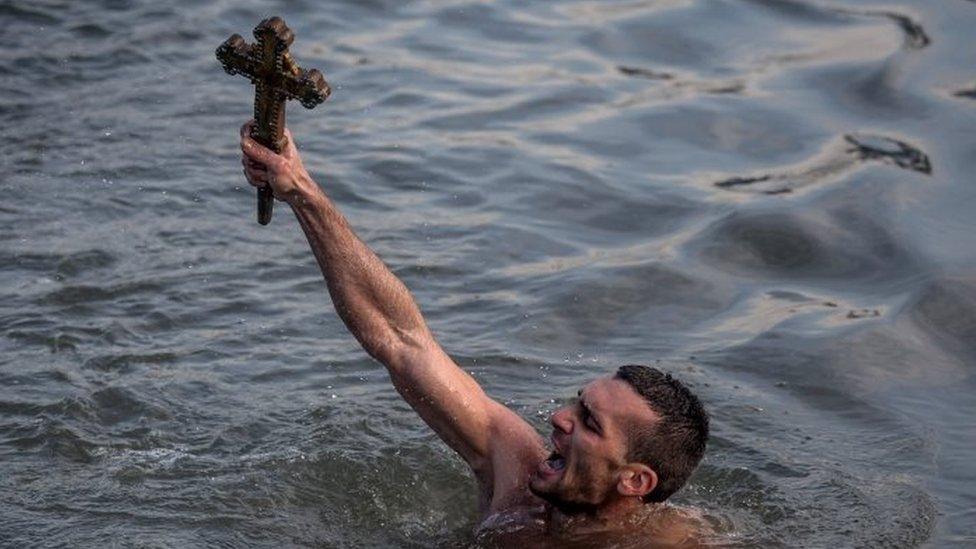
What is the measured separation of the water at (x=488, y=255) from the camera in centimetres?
730

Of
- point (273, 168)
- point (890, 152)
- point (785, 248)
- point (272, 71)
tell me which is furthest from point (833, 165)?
point (272, 71)

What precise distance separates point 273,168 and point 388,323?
81cm

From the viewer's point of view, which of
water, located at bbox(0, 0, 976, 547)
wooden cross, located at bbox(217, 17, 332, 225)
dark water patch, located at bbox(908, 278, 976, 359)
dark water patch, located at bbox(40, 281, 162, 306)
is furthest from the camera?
dark water patch, located at bbox(908, 278, 976, 359)

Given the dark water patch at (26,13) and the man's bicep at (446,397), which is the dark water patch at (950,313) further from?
the dark water patch at (26,13)

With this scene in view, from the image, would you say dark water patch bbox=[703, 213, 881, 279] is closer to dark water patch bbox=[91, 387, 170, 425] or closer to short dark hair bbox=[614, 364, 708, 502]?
dark water patch bbox=[91, 387, 170, 425]

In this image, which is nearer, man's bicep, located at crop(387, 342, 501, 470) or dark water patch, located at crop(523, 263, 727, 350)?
man's bicep, located at crop(387, 342, 501, 470)

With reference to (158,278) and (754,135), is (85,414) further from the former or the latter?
(754,135)

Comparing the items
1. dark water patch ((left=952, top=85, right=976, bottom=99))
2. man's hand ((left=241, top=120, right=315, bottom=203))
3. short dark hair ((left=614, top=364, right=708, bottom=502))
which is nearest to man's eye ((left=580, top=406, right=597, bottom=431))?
short dark hair ((left=614, top=364, right=708, bottom=502))

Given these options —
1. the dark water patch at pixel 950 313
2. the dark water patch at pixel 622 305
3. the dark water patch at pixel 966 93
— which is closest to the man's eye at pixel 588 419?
the dark water patch at pixel 622 305

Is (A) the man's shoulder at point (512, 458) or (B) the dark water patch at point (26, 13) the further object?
(B) the dark water patch at point (26, 13)

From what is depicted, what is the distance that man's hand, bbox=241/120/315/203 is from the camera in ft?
18.4

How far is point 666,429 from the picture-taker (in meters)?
6.02

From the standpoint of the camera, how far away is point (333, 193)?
10500 millimetres

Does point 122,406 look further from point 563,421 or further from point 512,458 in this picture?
point 563,421
